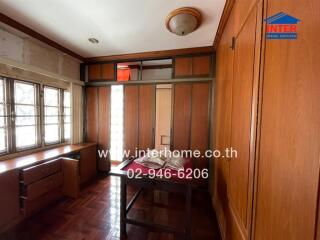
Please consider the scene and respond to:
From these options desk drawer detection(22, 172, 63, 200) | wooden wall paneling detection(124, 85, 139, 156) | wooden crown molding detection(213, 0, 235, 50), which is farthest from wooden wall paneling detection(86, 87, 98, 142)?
wooden crown molding detection(213, 0, 235, 50)

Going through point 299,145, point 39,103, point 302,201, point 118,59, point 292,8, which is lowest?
point 302,201

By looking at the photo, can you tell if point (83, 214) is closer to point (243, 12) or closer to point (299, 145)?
point (299, 145)

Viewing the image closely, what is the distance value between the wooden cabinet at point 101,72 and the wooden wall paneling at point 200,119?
74.0 inches

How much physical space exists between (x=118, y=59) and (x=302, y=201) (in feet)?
11.3

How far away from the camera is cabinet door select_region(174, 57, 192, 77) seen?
2.82 meters

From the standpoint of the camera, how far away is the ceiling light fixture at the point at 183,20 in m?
1.71

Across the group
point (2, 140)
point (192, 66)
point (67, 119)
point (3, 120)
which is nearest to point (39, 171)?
point (2, 140)

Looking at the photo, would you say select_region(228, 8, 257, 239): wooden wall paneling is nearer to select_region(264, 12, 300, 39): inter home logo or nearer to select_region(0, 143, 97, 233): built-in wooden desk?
select_region(264, 12, 300, 39): inter home logo

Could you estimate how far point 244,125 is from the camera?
1.10 metres

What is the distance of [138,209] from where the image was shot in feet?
7.36

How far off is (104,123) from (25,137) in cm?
138

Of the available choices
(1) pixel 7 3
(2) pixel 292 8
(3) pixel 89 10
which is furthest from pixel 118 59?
(2) pixel 292 8

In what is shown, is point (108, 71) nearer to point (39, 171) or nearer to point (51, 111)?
point (51, 111)

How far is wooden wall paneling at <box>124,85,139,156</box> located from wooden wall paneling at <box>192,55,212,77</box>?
127 cm
